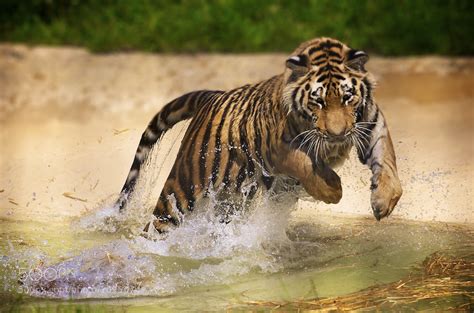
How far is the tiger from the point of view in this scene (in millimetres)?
4387

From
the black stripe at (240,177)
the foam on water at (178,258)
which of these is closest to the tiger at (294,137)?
the black stripe at (240,177)

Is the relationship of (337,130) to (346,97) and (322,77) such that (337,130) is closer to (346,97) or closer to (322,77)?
(346,97)

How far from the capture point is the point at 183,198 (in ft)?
16.0

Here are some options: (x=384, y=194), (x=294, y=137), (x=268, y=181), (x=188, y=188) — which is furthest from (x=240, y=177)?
(x=384, y=194)

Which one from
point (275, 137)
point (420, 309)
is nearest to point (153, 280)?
point (275, 137)

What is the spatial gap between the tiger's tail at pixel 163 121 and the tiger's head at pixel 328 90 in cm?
71

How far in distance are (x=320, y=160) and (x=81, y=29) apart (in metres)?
4.23

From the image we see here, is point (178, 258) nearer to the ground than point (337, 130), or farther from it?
nearer to the ground

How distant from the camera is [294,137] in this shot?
4.55 metres

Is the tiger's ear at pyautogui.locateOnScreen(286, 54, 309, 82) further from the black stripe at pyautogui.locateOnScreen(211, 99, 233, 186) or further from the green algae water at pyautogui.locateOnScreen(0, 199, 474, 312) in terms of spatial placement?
the green algae water at pyautogui.locateOnScreen(0, 199, 474, 312)

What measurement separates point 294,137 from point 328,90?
10.1 inches

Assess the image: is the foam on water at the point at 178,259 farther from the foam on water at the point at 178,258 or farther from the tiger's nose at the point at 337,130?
the tiger's nose at the point at 337,130

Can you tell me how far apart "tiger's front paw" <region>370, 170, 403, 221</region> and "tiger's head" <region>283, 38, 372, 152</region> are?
0.69 ft

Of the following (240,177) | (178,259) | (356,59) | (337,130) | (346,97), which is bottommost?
(178,259)
